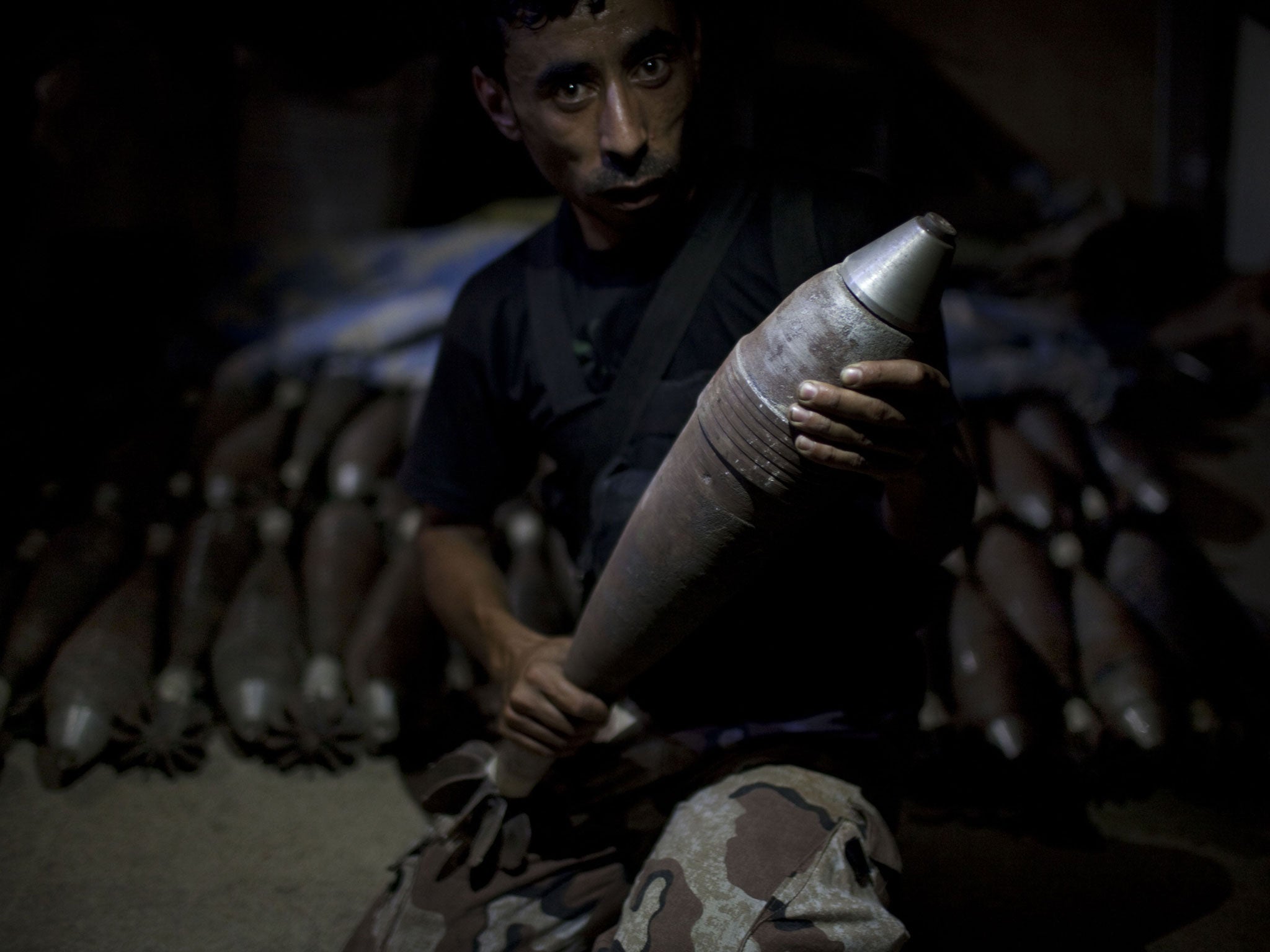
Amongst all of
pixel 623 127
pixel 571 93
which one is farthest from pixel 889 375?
pixel 571 93

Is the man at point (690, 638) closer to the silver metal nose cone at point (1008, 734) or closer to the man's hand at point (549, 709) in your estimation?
the man's hand at point (549, 709)

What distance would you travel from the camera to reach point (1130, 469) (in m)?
2.56

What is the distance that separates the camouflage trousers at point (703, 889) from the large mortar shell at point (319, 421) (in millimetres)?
1499

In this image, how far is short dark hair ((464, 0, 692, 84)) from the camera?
50.3 inches

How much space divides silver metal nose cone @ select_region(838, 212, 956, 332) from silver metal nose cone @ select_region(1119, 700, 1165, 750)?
4.78 ft

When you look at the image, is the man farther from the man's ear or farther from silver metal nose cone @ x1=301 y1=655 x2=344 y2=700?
silver metal nose cone @ x1=301 y1=655 x2=344 y2=700

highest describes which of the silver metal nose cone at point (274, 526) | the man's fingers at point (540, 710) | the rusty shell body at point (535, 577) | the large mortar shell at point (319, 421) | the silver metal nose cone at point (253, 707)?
the man's fingers at point (540, 710)

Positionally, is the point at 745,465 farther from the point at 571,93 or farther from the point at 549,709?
the point at 571,93

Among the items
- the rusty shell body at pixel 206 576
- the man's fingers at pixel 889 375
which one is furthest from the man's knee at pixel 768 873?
the rusty shell body at pixel 206 576

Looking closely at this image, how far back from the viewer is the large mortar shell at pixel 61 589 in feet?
7.65

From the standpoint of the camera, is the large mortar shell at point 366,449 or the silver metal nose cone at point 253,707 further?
the large mortar shell at point 366,449

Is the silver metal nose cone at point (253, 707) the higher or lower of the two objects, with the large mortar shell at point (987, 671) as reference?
higher

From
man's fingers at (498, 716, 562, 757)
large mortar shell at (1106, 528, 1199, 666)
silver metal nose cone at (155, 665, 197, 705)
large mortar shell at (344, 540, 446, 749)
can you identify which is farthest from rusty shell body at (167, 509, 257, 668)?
large mortar shell at (1106, 528, 1199, 666)

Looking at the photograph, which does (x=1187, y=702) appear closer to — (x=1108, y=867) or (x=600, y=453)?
(x=1108, y=867)
